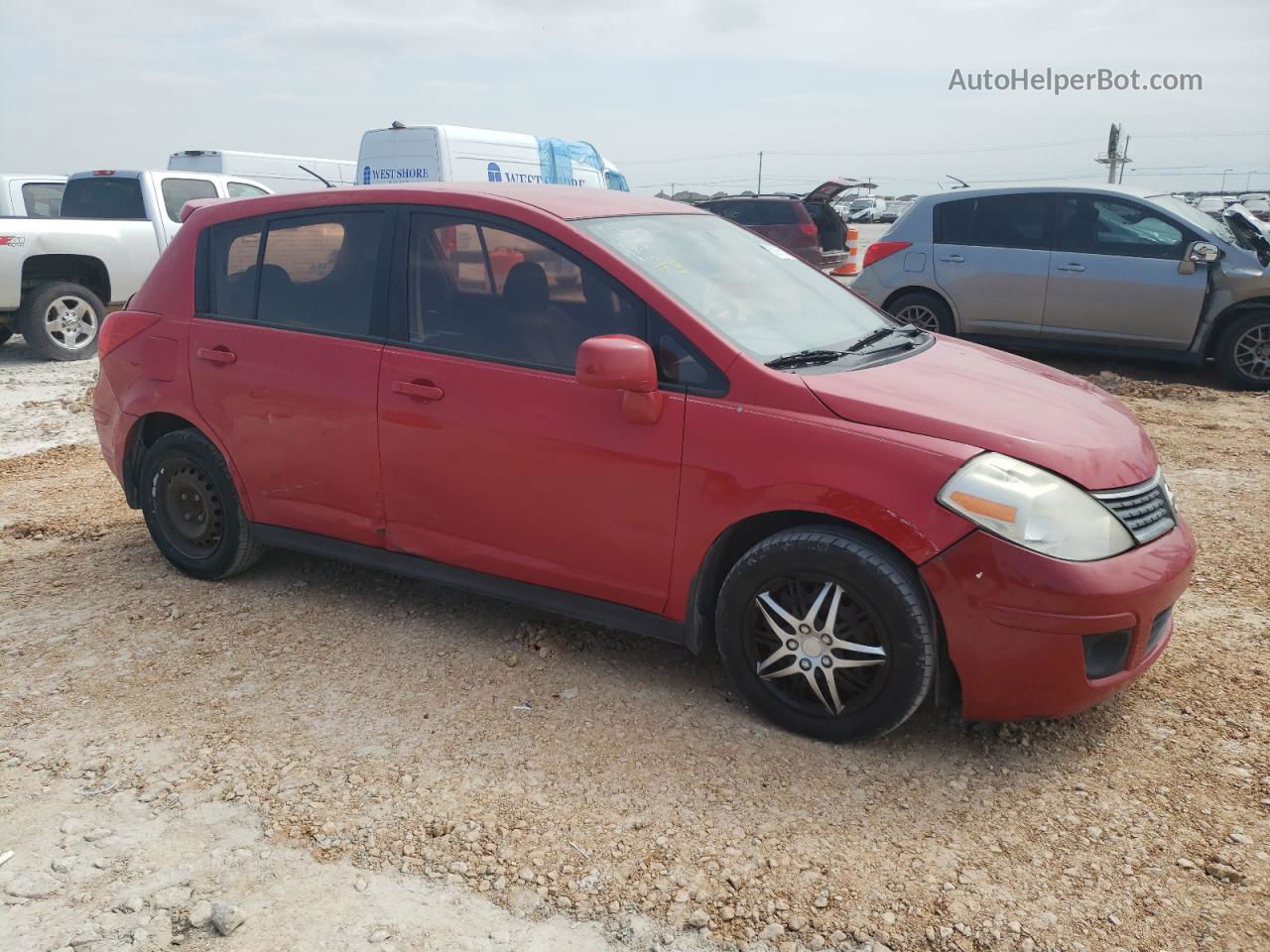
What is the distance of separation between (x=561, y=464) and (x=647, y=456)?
33 centimetres

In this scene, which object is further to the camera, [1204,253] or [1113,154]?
[1113,154]

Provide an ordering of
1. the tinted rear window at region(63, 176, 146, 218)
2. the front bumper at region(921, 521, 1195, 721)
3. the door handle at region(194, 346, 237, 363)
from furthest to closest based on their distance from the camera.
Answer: the tinted rear window at region(63, 176, 146, 218) < the door handle at region(194, 346, 237, 363) < the front bumper at region(921, 521, 1195, 721)

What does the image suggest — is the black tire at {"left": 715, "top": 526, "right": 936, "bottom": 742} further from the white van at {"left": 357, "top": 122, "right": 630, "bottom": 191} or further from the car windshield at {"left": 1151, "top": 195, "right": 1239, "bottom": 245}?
the white van at {"left": 357, "top": 122, "right": 630, "bottom": 191}

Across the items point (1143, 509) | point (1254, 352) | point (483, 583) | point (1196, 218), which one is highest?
point (1196, 218)

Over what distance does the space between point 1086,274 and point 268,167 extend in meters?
12.5

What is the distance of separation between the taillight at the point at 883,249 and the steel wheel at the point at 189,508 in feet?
23.4

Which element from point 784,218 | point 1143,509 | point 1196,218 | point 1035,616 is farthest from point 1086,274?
point 784,218

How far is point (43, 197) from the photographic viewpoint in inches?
496

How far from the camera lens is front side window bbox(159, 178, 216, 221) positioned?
11.6 metres

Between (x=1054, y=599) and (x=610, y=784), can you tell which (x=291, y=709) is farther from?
(x=1054, y=599)

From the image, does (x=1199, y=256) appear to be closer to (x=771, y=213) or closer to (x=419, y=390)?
(x=419, y=390)

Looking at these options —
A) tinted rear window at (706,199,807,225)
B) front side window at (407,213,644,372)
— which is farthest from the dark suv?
front side window at (407,213,644,372)

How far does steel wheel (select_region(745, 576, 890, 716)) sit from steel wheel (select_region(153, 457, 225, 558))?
2552 millimetres

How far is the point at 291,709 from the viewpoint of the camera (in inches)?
140
